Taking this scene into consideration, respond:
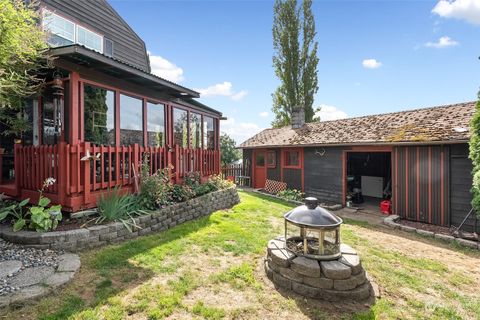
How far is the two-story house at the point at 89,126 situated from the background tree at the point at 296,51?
13.7 m

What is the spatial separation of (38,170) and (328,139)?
31.0ft

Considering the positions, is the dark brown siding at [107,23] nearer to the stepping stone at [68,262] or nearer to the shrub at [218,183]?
the shrub at [218,183]

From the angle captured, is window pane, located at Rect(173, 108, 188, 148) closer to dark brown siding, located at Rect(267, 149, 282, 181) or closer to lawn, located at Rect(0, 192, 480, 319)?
lawn, located at Rect(0, 192, 480, 319)

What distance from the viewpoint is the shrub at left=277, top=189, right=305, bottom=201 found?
1052cm

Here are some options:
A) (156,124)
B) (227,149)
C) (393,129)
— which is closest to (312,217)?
(156,124)

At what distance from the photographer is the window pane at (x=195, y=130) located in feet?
28.5

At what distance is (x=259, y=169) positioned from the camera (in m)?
13.6

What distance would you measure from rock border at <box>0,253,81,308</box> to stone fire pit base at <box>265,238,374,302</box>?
2708mm

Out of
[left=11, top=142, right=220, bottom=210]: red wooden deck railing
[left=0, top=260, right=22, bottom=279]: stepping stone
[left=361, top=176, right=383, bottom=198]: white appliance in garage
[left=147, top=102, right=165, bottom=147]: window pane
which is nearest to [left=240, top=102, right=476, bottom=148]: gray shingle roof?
[left=361, top=176, right=383, bottom=198]: white appliance in garage

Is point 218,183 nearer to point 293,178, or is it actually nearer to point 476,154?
point 293,178

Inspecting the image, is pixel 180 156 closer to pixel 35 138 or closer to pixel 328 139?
pixel 35 138

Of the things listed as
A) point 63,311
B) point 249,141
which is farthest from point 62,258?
point 249,141

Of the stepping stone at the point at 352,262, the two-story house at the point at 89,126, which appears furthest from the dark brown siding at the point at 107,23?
the stepping stone at the point at 352,262

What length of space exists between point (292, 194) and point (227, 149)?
395 inches
